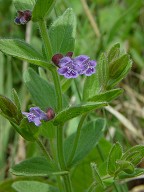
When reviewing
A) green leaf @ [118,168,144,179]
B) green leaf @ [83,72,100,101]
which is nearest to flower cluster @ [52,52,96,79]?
green leaf @ [83,72,100,101]

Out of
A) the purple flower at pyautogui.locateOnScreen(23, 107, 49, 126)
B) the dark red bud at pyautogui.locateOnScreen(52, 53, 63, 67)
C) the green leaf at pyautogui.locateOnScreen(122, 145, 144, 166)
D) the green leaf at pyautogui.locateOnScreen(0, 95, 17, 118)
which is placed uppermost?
the dark red bud at pyautogui.locateOnScreen(52, 53, 63, 67)

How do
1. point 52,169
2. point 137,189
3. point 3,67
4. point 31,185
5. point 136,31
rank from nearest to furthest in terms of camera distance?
point 52,169 < point 31,185 < point 137,189 < point 3,67 < point 136,31

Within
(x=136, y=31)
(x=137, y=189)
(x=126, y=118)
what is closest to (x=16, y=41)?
(x=137, y=189)

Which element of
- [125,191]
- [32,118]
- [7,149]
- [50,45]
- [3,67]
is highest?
[3,67]

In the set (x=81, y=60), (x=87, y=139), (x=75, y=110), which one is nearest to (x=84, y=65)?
(x=81, y=60)

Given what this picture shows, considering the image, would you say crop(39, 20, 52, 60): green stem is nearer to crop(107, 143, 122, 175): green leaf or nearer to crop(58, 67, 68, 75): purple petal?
crop(58, 67, 68, 75): purple petal

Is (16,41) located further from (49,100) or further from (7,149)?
(7,149)
